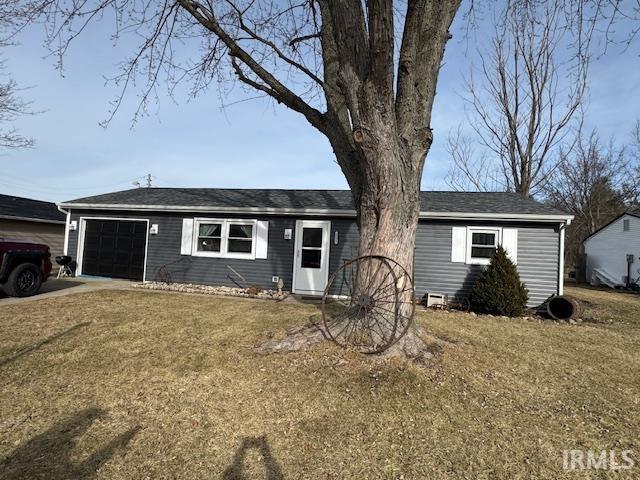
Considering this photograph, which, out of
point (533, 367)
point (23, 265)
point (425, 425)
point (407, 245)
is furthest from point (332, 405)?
point (23, 265)

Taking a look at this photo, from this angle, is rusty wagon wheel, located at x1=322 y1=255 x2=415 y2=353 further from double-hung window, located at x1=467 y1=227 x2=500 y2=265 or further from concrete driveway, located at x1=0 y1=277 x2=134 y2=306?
concrete driveway, located at x1=0 y1=277 x2=134 y2=306

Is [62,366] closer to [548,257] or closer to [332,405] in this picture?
[332,405]

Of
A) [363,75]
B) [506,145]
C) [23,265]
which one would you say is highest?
[506,145]

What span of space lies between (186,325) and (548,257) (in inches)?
333

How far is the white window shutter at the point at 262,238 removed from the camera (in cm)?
1134

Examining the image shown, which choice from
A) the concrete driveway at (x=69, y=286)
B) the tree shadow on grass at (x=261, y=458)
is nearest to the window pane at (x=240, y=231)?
the concrete driveway at (x=69, y=286)

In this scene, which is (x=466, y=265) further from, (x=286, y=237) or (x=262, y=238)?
(x=262, y=238)

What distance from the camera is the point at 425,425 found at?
3430 millimetres

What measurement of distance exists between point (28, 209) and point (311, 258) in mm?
13154

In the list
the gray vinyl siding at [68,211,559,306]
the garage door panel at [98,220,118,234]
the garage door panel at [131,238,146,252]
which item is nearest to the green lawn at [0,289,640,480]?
the gray vinyl siding at [68,211,559,306]

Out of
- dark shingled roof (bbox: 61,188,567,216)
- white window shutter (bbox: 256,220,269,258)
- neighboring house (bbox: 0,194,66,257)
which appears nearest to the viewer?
dark shingled roof (bbox: 61,188,567,216)

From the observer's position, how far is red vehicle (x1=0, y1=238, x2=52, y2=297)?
844 centimetres

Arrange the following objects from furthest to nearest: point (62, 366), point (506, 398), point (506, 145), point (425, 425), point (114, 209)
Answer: point (506, 145) → point (114, 209) → point (62, 366) → point (506, 398) → point (425, 425)
